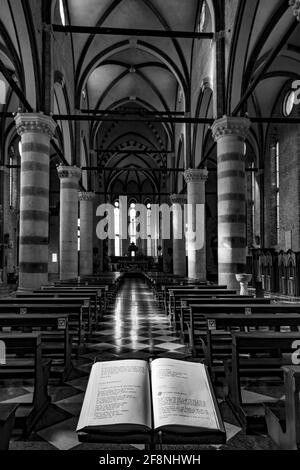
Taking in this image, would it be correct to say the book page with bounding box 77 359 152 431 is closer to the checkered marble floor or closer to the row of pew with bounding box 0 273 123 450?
the checkered marble floor

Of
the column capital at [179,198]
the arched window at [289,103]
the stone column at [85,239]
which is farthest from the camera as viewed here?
the column capital at [179,198]

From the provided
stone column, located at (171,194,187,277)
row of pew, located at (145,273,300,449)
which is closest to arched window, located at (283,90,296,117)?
stone column, located at (171,194,187,277)

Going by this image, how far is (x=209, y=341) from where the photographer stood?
5.15m

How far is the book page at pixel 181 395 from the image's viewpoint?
183cm

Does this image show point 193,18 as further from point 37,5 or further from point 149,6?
point 37,5

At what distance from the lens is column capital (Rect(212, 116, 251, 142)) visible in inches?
526

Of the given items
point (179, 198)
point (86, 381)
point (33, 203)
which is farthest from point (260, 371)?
point (179, 198)

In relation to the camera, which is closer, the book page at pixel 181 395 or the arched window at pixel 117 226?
the book page at pixel 181 395

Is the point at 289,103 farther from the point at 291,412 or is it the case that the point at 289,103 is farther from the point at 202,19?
the point at 291,412

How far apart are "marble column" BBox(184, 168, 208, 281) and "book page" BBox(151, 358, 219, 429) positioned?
60.4ft

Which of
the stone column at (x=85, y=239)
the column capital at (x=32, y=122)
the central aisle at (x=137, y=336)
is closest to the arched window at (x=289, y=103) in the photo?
the stone column at (x=85, y=239)

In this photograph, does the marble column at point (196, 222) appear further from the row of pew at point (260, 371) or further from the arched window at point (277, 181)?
the row of pew at point (260, 371)

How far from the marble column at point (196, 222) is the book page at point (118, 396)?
18.5 m

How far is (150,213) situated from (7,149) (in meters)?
24.3
